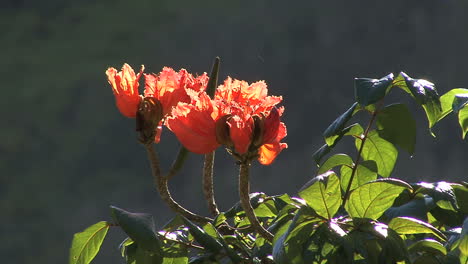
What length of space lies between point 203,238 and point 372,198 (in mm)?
88

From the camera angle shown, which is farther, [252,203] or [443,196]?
[252,203]

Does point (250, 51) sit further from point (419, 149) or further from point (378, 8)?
point (419, 149)

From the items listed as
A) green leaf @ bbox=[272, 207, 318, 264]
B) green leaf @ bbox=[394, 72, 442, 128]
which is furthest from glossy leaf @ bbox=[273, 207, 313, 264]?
green leaf @ bbox=[394, 72, 442, 128]

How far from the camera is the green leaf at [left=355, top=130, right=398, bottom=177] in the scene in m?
0.58

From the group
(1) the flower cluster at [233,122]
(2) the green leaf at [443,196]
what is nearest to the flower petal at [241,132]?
(1) the flower cluster at [233,122]

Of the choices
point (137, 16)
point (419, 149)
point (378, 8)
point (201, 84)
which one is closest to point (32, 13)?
point (137, 16)

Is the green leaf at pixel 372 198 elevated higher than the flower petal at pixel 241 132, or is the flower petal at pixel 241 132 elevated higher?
the flower petal at pixel 241 132

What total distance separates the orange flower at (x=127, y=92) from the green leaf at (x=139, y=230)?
9cm

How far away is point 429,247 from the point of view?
0.44 metres

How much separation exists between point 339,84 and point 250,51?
45 cm

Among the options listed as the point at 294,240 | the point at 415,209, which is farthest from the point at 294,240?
the point at 415,209

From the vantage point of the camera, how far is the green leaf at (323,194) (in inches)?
17.0

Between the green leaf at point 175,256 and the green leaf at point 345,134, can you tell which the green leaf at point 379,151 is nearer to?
the green leaf at point 345,134

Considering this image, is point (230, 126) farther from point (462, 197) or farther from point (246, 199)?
point (462, 197)
